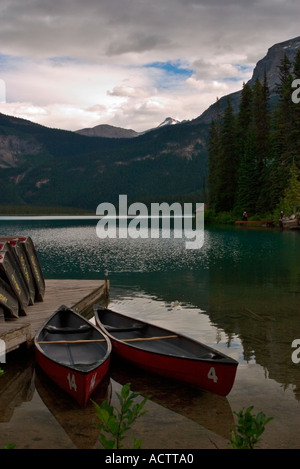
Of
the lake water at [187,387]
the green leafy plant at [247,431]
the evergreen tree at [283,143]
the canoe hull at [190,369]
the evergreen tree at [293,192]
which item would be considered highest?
the evergreen tree at [283,143]

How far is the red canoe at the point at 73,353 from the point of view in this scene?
8594 mm

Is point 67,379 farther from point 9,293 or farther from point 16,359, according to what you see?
point 9,293

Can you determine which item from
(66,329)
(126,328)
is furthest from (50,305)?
(126,328)

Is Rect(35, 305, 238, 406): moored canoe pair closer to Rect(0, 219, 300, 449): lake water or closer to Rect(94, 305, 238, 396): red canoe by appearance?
Rect(94, 305, 238, 396): red canoe

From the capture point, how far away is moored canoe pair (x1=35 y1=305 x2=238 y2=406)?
883cm

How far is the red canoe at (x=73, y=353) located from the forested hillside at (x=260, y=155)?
59.0m

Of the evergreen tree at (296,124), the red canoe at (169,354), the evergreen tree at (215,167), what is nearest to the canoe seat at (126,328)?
the red canoe at (169,354)

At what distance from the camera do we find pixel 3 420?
26.8 ft

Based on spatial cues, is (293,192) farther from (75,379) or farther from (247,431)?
(247,431)

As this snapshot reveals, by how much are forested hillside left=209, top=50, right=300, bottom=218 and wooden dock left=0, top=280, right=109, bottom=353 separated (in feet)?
173

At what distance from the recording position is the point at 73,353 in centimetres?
1104

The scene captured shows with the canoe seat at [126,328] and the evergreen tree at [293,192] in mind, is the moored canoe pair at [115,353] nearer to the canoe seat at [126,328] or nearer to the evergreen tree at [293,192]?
the canoe seat at [126,328]
